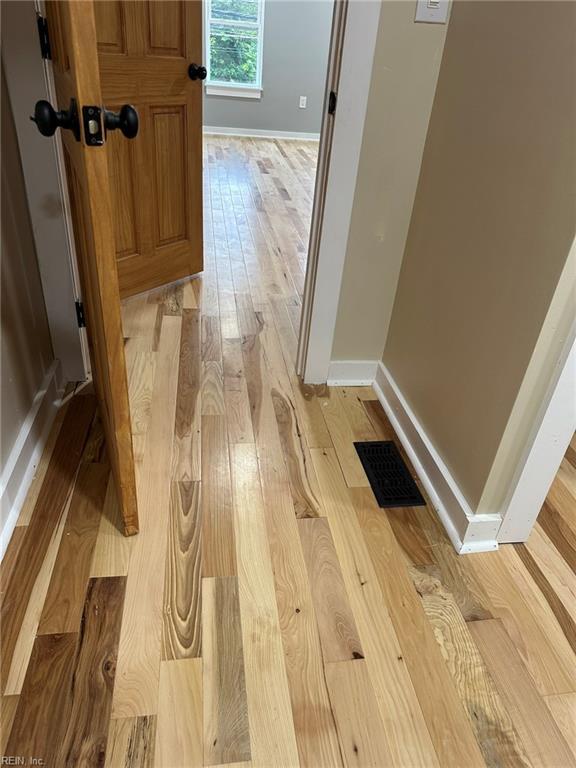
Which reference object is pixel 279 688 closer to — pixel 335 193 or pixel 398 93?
pixel 335 193

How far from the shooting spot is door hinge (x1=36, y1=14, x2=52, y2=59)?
4.61ft

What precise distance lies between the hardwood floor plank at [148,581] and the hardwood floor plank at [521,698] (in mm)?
728

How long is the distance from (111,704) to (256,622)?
34 centimetres

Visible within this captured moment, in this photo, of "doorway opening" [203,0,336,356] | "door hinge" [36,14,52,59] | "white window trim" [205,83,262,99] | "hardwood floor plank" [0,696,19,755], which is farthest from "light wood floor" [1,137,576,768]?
"white window trim" [205,83,262,99]

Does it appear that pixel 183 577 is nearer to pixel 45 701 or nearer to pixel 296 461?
pixel 45 701

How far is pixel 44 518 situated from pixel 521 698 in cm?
121

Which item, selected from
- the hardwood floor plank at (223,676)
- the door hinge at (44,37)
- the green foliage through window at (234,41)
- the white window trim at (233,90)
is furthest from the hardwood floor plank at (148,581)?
the green foliage through window at (234,41)

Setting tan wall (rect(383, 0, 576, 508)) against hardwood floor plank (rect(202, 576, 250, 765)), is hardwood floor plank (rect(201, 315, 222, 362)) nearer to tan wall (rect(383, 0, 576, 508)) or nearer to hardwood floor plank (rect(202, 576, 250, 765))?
tan wall (rect(383, 0, 576, 508))

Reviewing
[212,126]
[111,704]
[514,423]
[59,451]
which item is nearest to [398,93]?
[514,423]

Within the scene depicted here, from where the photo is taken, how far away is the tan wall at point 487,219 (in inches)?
43.5

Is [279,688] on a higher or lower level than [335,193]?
lower

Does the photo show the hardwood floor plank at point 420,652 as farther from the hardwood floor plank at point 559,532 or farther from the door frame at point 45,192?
the door frame at point 45,192

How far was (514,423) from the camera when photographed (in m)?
1.29

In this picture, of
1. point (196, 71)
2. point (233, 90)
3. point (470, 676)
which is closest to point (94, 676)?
point (470, 676)
